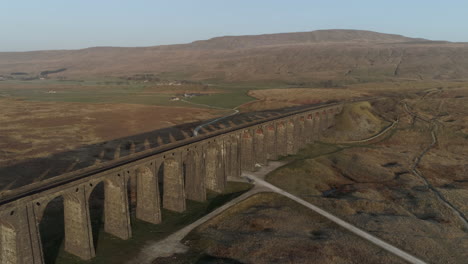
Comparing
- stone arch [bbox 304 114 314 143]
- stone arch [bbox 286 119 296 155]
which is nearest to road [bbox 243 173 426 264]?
stone arch [bbox 286 119 296 155]

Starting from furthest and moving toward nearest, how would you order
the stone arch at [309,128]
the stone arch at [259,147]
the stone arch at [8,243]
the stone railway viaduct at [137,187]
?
the stone arch at [309,128], the stone arch at [259,147], the stone railway viaduct at [137,187], the stone arch at [8,243]

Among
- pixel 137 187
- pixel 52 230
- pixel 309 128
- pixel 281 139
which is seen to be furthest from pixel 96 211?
pixel 309 128

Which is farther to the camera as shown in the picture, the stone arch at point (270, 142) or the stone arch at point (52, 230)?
the stone arch at point (270, 142)

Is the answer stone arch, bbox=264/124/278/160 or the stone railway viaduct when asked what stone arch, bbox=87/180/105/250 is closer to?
the stone railway viaduct

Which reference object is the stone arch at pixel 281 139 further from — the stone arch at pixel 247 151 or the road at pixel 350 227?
the road at pixel 350 227

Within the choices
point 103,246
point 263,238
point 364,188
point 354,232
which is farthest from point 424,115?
point 103,246

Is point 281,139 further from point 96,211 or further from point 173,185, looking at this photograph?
point 96,211

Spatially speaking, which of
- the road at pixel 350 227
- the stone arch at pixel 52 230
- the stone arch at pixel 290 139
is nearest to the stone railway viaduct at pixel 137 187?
the stone arch at pixel 52 230

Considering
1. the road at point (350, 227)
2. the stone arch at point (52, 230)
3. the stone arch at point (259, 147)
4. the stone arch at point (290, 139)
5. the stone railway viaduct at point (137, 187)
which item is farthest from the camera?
the stone arch at point (290, 139)
